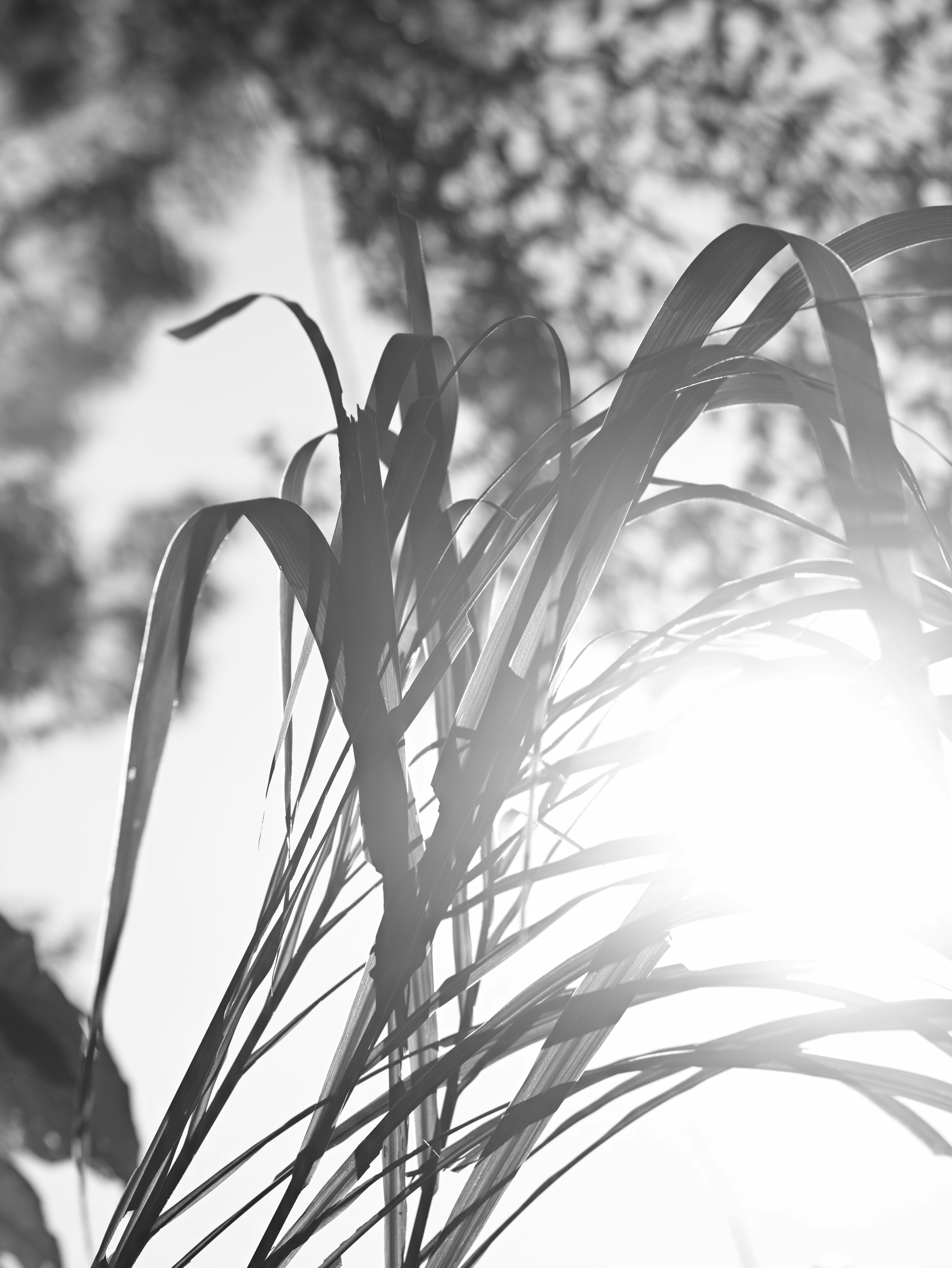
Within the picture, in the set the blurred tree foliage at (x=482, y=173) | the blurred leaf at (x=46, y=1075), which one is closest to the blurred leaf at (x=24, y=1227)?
the blurred leaf at (x=46, y=1075)

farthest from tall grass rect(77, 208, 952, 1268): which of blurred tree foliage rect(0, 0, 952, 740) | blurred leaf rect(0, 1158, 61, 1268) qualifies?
blurred tree foliage rect(0, 0, 952, 740)

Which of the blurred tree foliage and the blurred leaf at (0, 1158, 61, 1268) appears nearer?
the blurred leaf at (0, 1158, 61, 1268)

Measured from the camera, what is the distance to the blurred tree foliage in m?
1.36

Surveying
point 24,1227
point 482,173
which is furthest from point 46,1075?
point 482,173

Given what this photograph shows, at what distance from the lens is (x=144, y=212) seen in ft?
4.57

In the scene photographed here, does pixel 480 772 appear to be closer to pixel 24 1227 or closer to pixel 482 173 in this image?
pixel 24 1227

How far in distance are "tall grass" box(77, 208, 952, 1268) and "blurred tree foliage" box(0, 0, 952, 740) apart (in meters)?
1.29

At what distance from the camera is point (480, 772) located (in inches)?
7.1

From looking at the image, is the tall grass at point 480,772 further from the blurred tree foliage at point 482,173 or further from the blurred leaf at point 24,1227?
the blurred tree foliage at point 482,173

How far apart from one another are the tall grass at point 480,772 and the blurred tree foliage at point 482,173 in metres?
1.29

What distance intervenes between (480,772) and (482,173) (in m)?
1.75

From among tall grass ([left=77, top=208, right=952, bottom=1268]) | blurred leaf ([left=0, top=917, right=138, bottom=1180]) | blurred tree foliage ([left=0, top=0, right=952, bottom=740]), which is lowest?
blurred leaf ([left=0, top=917, right=138, bottom=1180])

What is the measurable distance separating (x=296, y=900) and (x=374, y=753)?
45 millimetres

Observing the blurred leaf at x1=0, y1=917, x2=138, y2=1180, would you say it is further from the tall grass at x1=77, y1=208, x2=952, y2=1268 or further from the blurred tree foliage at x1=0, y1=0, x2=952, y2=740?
the blurred tree foliage at x1=0, y1=0, x2=952, y2=740
